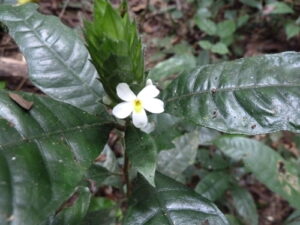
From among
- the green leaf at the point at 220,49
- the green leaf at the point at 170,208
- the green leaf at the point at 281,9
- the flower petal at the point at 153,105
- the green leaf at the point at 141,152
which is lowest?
the green leaf at the point at 220,49

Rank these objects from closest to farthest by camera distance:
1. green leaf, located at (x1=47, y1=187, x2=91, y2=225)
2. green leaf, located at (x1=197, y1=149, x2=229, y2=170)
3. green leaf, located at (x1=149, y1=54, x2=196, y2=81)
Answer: green leaf, located at (x1=47, y1=187, x2=91, y2=225) → green leaf, located at (x1=197, y1=149, x2=229, y2=170) → green leaf, located at (x1=149, y1=54, x2=196, y2=81)

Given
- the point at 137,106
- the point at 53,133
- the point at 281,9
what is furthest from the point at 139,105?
the point at 281,9

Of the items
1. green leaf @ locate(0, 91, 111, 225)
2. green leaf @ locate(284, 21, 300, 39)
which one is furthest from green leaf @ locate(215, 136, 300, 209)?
green leaf @ locate(284, 21, 300, 39)

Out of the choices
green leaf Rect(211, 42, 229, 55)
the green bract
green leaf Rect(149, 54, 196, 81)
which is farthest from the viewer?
green leaf Rect(211, 42, 229, 55)

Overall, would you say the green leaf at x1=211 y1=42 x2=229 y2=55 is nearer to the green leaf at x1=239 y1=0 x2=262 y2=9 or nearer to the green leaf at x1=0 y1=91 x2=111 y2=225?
the green leaf at x1=239 y1=0 x2=262 y2=9

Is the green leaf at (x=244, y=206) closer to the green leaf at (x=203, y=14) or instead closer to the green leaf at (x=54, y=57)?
the green leaf at (x=54, y=57)

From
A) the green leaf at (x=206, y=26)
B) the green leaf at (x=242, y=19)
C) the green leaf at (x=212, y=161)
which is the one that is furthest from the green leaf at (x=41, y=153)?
the green leaf at (x=242, y=19)
